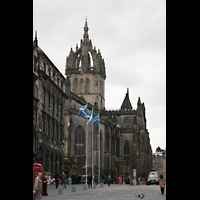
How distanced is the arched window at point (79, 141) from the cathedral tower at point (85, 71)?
99.1 feet

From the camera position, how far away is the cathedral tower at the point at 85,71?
10538cm

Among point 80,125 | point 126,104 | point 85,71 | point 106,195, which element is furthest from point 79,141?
point 126,104

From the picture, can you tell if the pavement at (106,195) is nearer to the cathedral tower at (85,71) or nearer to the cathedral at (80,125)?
the cathedral at (80,125)

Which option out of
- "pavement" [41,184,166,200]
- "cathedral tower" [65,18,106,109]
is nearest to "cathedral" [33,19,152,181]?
"cathedral tower" [65,18,106,109]

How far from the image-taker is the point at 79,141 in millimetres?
75875

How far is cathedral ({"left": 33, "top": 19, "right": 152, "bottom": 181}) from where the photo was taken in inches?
1742

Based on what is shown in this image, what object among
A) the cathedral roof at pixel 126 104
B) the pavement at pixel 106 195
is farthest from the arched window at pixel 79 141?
the cathedral roof at pixel 126 104

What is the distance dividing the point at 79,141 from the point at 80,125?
3243 mm
